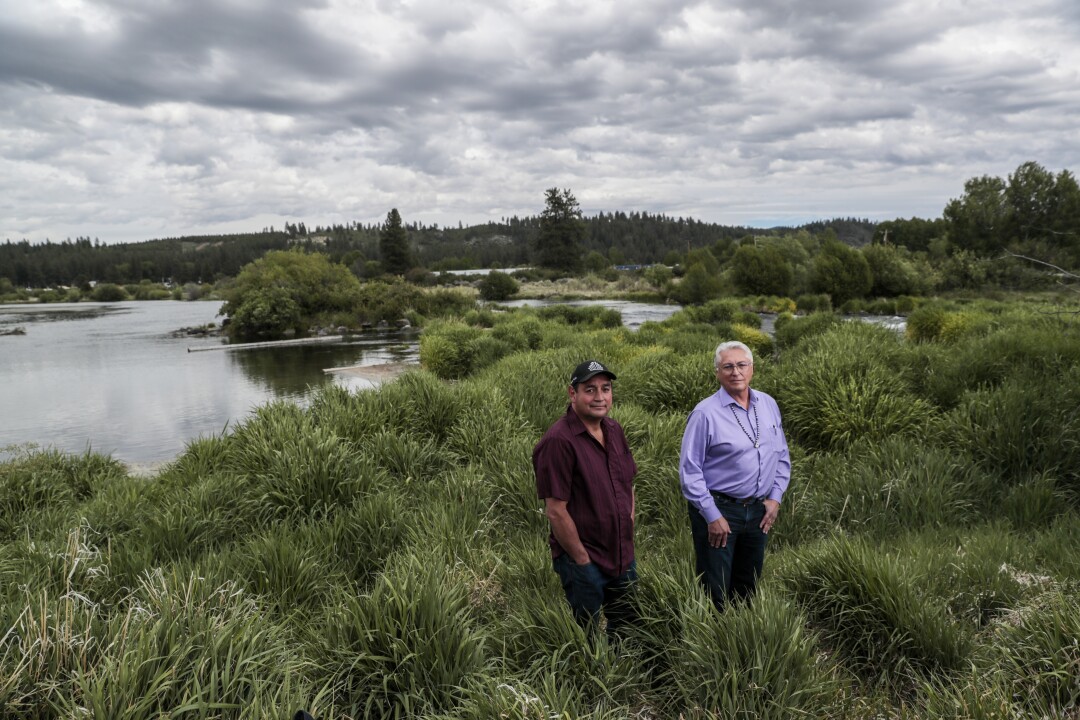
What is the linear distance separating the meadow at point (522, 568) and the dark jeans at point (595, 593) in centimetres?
15

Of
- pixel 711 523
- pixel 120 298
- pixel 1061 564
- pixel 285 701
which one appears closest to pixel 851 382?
pixel 1061 564

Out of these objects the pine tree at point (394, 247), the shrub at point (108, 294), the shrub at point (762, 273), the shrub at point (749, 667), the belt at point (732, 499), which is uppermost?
the pine tree at point (394, 247)

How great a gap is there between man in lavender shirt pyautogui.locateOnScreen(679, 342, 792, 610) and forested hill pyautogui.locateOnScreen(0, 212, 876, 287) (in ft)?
309

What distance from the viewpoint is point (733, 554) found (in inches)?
145

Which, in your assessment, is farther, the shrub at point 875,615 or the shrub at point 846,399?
the shrub at point 846,399

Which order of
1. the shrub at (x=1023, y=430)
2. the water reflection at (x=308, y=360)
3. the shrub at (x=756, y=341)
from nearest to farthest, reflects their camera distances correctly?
the shrub at (x=1023, y=430)
the shrub at (x=756, y=341)
the water reflection at (x=308, y=360)

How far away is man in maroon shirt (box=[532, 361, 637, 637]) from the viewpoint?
10.0 feet

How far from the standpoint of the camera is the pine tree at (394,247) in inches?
2746

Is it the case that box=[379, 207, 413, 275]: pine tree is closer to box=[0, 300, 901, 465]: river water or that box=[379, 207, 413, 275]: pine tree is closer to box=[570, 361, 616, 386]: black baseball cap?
box=[0, 300, 901, 465]: river water

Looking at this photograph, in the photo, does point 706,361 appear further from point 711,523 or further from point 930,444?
point 711,523

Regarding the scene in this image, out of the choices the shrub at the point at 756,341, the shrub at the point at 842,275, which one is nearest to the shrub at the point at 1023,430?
the shrub at the point at 756,341

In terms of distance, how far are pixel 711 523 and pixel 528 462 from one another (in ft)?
11.9

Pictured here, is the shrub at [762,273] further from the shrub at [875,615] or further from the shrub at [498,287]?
the shrub at [875,615]

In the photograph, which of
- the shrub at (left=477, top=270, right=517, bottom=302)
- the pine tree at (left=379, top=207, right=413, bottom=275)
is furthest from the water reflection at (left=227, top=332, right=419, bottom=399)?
→ the pine tree at (left=379, top=207, right=413, bottom=275)
